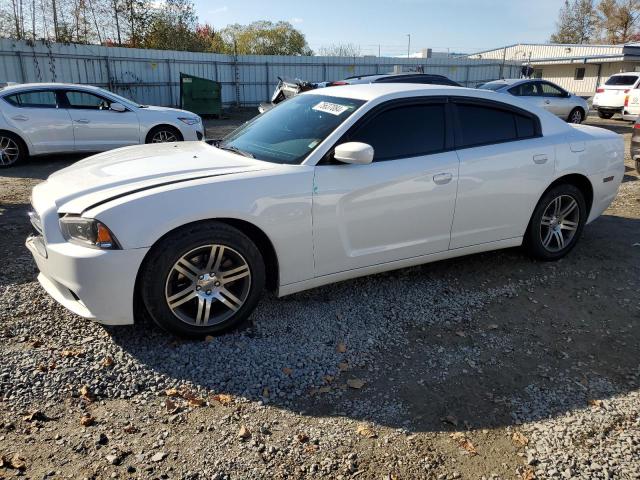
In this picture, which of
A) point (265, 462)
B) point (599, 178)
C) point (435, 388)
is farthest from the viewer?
point (599, 178)

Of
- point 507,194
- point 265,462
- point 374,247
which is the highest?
point 507,194

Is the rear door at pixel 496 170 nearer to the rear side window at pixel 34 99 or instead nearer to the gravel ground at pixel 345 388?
the gravel ground at pixel 345 388

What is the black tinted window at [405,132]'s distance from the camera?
13.0ft

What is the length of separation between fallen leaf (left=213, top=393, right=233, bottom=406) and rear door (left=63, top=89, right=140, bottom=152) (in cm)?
807

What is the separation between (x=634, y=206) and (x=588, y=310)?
400cm

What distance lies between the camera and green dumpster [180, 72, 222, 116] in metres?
19.4

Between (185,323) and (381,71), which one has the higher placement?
(381,71)

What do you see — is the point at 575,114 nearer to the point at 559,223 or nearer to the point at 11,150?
the point at 559,223

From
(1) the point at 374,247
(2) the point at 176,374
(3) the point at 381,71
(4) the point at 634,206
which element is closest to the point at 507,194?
(1) the point at 374,247

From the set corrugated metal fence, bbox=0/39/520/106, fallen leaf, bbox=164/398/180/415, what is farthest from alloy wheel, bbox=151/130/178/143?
corrugated metal fence, bbox=0/39/520/106

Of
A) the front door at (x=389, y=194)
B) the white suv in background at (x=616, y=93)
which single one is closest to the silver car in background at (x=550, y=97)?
the white suv in background at (x=616, y=93)

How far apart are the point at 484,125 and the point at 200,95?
16.8 meters

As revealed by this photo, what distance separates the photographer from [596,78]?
145 ft

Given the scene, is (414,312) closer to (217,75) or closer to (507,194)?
(507,194)
